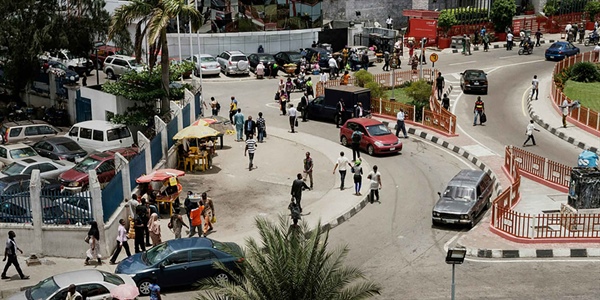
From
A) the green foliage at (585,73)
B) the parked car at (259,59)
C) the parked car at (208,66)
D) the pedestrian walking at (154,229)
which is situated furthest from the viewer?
the parked car at (259,59)

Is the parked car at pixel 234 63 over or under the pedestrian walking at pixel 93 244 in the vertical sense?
over

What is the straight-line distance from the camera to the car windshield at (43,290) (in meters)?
19.2

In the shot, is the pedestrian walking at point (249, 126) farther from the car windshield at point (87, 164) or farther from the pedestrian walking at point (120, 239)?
the pedestrian walking at point (120, 239)

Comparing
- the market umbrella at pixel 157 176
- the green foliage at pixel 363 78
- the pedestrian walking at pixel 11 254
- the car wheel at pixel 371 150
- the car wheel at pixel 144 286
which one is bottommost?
the car wheel at pixel 144 286

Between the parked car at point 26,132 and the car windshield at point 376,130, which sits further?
the parked car at point 26,132

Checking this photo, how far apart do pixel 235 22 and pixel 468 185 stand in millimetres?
33245

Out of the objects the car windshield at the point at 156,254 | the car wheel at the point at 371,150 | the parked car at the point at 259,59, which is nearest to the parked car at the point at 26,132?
the car wheel at the point at 371,150

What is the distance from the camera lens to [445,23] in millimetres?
61000

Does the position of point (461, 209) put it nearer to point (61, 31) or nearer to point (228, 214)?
point (228, 214)

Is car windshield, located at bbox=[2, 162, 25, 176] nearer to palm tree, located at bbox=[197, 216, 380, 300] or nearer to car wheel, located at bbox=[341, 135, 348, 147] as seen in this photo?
car wheel, located at bbox=[341, 135, 348, 147]

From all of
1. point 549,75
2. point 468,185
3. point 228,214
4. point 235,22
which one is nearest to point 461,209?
point 468,185

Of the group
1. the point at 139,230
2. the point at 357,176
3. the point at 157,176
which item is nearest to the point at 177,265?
the point at 139,230

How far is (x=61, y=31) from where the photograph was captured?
1651 inches

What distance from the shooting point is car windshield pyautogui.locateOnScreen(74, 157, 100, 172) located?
2979 centimetres
